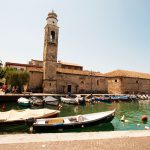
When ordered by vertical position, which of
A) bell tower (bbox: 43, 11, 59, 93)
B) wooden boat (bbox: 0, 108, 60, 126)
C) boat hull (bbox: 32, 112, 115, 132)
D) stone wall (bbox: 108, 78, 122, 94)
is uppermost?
bell tower (bbox: 43, 11, 59, 93)

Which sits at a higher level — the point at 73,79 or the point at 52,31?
the point at 52,31

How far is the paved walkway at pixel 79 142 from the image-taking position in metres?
7.66

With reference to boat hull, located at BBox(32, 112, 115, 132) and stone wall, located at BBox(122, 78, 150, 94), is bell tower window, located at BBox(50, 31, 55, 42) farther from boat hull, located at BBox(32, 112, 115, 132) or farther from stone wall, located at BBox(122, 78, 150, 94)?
boat hull, located at BBox(32, 112, 115, 132)

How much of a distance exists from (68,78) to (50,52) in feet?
30.0

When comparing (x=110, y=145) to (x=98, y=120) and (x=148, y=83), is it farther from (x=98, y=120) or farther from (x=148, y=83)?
(x=148, y=83)

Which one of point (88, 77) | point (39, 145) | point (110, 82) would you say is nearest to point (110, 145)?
point (39, 145)

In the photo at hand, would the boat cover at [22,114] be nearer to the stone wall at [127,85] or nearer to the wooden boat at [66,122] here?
the wooden boat at [66,122]

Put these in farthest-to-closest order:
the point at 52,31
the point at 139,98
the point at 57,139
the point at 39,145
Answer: the point at 139,98 → the point at 52,31 → the point at 57,139 → the point at 39,145

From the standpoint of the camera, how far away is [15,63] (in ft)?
208

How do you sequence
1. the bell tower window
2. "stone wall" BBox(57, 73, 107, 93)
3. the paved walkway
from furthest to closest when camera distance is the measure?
"stone wall" BBox(57, 73, 107, 93) → the bell tower window → the paved walkway

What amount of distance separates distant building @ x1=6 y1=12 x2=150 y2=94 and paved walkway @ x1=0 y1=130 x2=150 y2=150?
1505 inches

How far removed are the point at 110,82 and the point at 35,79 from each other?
2526 centimetres

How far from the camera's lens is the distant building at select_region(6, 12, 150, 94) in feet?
157

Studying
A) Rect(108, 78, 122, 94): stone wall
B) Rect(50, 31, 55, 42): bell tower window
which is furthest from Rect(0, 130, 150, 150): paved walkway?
Rect(108, 78, 122, 94): stone wall
